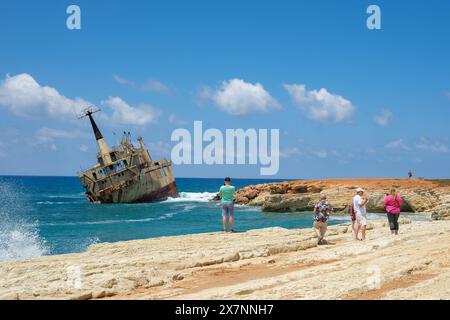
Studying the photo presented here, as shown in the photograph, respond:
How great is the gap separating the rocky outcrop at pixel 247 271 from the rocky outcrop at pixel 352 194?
2525cm

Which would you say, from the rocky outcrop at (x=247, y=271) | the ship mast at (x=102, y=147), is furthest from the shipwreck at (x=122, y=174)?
the rocky outcrop at (x=247, y=271)

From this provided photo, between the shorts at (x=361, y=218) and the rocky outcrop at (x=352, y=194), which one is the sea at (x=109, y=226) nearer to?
the rocky outcrop at (x=352, y=194)

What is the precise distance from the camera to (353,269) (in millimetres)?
9867

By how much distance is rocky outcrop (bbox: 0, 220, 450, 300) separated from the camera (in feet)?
28.3

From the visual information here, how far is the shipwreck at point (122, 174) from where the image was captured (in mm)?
60562

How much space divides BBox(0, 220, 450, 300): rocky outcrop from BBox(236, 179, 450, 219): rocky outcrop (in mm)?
25246

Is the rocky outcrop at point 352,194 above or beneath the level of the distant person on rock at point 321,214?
beneath

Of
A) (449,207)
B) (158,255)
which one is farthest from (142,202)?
(158,255)

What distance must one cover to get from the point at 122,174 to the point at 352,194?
2795cm

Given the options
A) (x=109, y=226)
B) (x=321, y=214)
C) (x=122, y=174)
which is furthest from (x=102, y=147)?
(x=321, y=214)

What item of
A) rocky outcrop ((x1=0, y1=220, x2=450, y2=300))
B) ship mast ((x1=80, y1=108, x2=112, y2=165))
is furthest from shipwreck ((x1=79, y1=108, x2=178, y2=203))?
rocky outcrop ((x1=0, y1=220, x2=450, y2=300))

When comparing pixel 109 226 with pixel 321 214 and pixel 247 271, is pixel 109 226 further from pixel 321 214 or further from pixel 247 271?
pixel 247 271

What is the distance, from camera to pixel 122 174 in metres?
61.2

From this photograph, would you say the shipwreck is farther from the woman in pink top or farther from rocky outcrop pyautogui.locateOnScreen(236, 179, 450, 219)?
the woman in pink top
